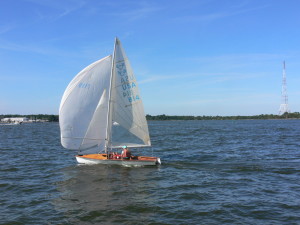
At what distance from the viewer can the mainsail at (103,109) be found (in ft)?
80.7

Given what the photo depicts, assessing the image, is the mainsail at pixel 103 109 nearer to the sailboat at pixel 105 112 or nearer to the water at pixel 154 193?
the sailboat at pixel 105 112

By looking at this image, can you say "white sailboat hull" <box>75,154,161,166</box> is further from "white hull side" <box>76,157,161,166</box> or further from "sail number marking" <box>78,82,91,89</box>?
"sail number marking" <box>78,82,91,89</box>

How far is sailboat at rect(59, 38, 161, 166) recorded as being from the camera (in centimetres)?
2466

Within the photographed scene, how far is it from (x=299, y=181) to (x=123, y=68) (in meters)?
15.9

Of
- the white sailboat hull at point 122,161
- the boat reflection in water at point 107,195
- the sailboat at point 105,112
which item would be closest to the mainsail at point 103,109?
the sailboat at point 105,112

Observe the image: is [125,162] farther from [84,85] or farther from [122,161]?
[84,85]

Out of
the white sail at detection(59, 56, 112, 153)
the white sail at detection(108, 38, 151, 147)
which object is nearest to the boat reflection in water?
the white sail at detection(59, 56, 112, 153)

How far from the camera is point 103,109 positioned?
25781 mm

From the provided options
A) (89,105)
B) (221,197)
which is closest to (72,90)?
(89,105)

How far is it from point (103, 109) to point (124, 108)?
73.2 inches

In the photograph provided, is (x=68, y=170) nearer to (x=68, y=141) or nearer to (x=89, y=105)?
(x=68, y=141)

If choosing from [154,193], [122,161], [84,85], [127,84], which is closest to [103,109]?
[84,85]

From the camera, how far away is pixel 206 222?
13.1 m

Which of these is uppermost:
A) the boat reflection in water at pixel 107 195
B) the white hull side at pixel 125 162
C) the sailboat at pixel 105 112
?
the sailboat at pixel 105 112
